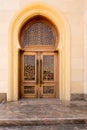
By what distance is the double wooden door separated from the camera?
762 cm

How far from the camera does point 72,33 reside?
7.16m

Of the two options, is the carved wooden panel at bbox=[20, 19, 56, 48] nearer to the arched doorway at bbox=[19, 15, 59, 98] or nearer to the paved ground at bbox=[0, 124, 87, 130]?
the arched doorway at bbox=[19, 15, 59, 98]

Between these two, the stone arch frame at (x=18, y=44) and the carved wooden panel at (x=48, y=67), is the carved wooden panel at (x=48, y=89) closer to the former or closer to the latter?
the carved wooden panel at (x=48, y=67)

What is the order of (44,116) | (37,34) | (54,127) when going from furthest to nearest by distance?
1. (37,34)
2. (44,116)
3. (54,127)

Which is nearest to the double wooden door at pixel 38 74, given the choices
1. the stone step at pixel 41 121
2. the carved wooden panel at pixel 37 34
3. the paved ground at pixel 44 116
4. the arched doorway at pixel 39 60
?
the arched doorway at pixel 39 60

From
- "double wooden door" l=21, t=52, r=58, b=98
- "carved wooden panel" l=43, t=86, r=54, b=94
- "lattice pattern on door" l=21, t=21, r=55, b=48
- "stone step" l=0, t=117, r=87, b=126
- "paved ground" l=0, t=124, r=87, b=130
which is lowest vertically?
"paved ground" l=0, t=124, r=87, b=130

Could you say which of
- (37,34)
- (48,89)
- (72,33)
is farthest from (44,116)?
(37,34)

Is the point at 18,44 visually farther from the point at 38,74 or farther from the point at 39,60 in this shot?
the point at 38,74

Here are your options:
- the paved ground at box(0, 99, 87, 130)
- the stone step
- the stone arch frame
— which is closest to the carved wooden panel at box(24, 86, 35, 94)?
the stone arch frame

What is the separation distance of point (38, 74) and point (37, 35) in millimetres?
1598

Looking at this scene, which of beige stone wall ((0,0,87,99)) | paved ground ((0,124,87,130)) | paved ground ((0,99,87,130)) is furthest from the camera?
beige stone wall ((0,0,87,99))

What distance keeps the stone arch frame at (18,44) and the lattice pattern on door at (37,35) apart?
426mm

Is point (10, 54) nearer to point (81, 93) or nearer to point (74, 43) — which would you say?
point (74, 43)

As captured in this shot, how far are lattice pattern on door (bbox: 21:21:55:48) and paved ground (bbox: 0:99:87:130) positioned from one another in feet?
8.25
